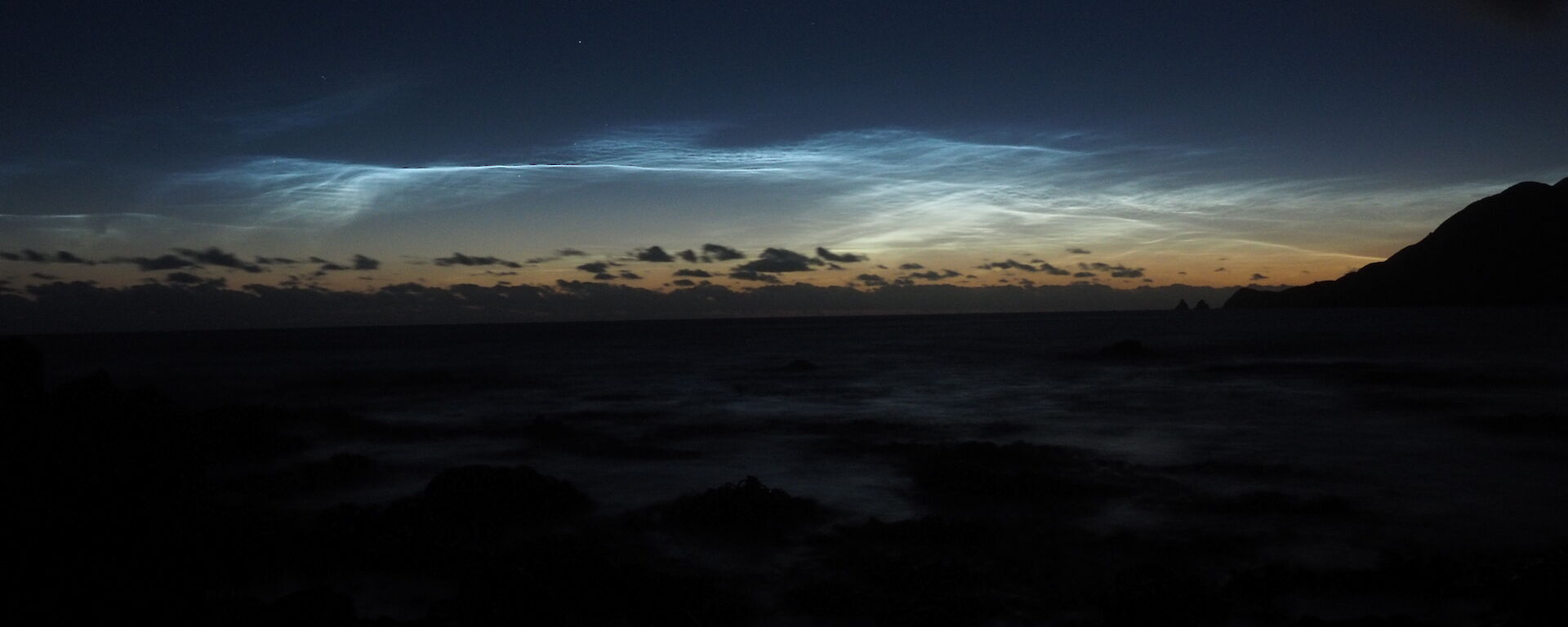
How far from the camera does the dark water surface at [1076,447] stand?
1281 centimetres

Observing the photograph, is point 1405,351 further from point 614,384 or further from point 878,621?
point 878,621

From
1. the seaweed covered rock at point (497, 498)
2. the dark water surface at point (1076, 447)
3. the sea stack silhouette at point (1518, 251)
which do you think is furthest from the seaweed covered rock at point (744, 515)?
the sea stack silhouette at point (1518, 251)

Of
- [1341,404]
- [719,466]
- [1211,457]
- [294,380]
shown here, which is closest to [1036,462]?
[1211,457]

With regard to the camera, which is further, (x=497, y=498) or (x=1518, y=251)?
(x=1518, y=251)

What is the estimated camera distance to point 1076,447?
23016mm

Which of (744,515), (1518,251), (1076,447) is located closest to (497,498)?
(744,515)

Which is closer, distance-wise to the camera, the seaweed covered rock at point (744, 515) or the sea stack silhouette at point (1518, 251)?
the seaweed covered rock at point (744, 515)

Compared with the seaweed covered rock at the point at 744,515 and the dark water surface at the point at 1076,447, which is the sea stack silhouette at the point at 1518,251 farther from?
the seaweed covered rock at the point at 744,515

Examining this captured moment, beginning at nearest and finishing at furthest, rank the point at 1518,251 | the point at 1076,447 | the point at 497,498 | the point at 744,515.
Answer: the point at 744,515, the point at 497,498, the point at 1076,447, the point at 1518,251

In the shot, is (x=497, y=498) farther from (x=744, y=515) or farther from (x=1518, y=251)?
(x=1518, y=251)

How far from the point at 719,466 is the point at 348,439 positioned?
1344 centimetres

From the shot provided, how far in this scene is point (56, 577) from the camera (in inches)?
337

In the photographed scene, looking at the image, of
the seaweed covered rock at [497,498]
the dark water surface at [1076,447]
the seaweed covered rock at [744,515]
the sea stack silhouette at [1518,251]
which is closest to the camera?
the dark water surface at [1076,447]

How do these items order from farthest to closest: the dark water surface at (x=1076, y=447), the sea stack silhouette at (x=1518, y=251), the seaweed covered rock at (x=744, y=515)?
the sea stack silhouette at (x=1518, y=251) < the seaweed covered rock at (x=744, y=515) < the dark water surface at (x=1076, y=447)
